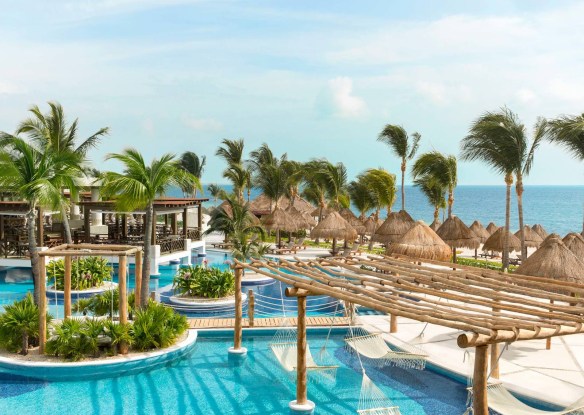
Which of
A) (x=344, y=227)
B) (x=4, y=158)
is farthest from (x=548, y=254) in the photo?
(x=344, y=227)

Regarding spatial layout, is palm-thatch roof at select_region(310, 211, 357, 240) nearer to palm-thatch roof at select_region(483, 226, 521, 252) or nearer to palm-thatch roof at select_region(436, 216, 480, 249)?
palm-thatch roof at select_region(436, 216, 480, 249)

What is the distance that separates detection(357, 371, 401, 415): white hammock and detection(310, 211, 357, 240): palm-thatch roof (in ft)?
52.8

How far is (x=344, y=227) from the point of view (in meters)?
24.8

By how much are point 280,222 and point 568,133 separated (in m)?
13.8

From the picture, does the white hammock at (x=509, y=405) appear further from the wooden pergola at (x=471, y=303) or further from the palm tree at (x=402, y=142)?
the palm tree at (x=402, y=142)

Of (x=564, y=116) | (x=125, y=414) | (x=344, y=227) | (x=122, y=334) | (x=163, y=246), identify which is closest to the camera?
(x=125, y=414)

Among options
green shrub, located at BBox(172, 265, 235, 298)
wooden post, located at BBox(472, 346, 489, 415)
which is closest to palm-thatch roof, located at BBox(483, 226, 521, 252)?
green shrub, located at BBox(172, 265, 235, 298)

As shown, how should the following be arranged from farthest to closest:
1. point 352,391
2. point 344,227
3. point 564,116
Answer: point 344,227 → point 564,116 → point 352,391

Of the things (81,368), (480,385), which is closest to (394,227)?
(81,368)

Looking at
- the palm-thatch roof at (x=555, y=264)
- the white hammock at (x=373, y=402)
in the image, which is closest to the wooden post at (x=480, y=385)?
the white hammock at (x=373, y=402)

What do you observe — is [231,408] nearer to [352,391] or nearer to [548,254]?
[352,391]

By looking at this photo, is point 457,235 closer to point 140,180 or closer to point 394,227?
point 394,227

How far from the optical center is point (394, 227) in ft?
72.9

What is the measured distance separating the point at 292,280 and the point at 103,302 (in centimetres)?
561
